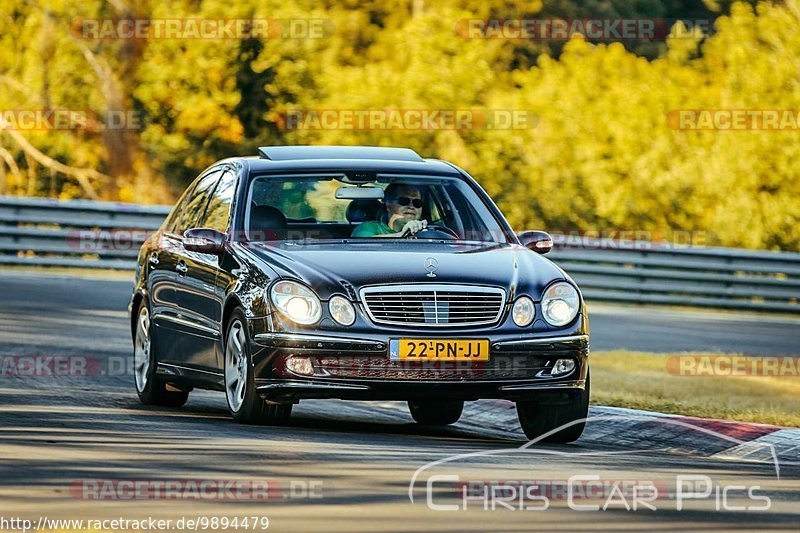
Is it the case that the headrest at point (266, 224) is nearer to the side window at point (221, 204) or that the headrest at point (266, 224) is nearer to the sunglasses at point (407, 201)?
the side window at point (221, 204)

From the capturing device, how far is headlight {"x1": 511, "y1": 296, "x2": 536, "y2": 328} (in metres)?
10.8

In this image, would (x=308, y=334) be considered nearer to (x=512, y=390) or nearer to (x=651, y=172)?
(x=512, y=390)

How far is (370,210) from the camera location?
1214 cm

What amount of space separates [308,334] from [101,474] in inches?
91.5

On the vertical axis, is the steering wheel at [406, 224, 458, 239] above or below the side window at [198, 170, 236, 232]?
below

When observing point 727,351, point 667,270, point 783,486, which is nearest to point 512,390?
point 783,486

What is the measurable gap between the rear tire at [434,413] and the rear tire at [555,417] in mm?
1201

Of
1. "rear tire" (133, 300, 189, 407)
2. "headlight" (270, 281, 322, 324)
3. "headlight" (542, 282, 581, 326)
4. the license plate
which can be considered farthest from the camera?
"rear tire" (133, 300, 189, 407)

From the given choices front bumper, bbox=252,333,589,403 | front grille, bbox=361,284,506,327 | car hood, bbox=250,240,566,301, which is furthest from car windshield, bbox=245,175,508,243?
front bumper, bbox=252,333,589,403

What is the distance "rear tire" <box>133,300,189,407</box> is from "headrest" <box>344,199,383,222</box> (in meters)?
1.71

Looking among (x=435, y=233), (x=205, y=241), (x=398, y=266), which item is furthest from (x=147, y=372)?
(x=398, y=266)

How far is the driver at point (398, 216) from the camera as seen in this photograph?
39.0ft

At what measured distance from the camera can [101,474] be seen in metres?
8.52

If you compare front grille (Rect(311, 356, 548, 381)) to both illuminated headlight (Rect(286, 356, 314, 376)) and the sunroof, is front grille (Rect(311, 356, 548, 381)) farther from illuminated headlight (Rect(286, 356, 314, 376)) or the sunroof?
the sunroof
